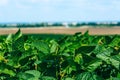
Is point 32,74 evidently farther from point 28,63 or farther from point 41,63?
point 28,63

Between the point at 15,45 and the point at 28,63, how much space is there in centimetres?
18

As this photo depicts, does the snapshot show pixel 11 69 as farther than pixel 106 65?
No

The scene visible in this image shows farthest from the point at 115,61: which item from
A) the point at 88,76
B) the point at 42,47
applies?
the point at 42,47

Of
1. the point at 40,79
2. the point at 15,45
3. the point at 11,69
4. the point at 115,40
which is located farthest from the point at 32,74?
the point at 115,40

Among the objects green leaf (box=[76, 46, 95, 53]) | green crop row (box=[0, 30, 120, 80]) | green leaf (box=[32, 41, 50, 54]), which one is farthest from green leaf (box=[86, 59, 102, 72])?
green leaf (box=[32, 41, 50, 54])

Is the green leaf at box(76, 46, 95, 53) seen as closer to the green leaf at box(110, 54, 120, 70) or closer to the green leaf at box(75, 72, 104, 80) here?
the green leaf at box(110, 54, 120, 70)

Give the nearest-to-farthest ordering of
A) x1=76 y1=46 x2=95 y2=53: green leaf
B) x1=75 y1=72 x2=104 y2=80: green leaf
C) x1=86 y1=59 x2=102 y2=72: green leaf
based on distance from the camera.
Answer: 1. x1=75 y1=72 x2=104 y2=80: green leaf
2. x1=86 y1=59 x2=102 y2=72: green leaf
3. x1=76 y1=46 x2=95 y2=53: green leaf

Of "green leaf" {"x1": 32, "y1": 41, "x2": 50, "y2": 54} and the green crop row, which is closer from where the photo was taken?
the green crop row

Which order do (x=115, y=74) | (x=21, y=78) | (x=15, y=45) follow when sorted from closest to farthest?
(x=21, y=78) → (x=115, y=74) → (x=15, y=45)

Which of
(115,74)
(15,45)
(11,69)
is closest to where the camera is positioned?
(11,69)

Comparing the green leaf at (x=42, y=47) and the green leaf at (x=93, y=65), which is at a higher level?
the green leaf at (x=42, y=47)

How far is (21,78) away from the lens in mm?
2199

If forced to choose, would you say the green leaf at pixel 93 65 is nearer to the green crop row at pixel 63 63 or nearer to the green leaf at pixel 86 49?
the green crop row at pixel 63 63

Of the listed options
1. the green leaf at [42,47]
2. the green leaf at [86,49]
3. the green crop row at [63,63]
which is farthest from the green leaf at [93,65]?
the green leaf at [42,47]
